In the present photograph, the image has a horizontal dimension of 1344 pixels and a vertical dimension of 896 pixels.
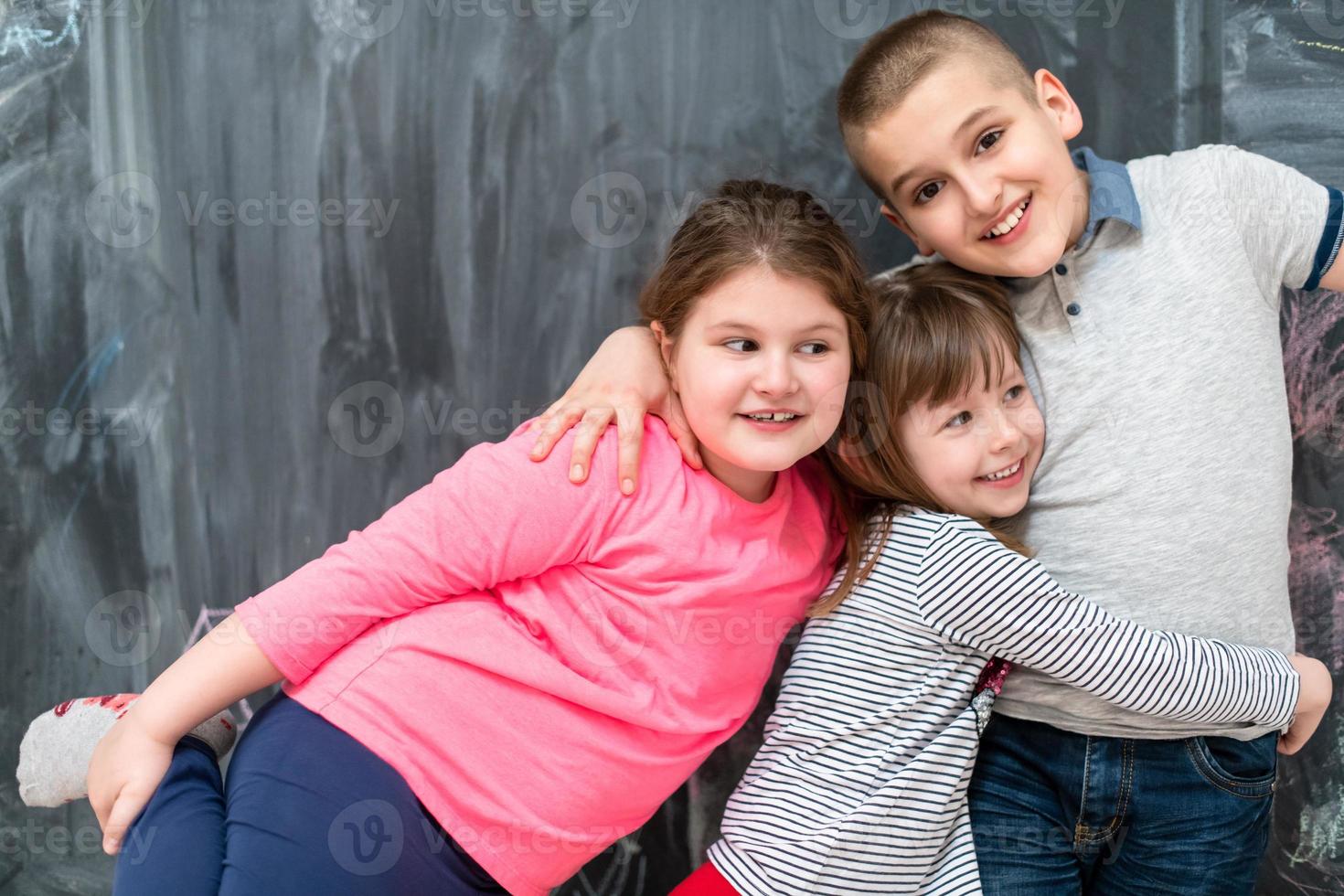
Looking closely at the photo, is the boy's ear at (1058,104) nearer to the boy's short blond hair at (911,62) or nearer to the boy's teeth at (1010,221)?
the boy's short blond hair at (911,62)

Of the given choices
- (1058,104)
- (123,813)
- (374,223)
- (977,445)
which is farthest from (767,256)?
(123,813)

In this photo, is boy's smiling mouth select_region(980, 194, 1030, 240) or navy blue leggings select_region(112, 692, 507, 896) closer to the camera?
navy blue leggings select_region(112, 692, 507, 896)

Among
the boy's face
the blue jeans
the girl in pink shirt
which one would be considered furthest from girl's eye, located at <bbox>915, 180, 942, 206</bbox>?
the blue jeans

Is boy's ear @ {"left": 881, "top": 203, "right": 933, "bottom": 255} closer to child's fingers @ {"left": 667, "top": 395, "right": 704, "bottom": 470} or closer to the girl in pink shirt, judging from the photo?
the girl in pink shirt

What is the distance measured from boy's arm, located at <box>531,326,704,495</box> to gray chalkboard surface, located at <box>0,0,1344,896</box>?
139 mm

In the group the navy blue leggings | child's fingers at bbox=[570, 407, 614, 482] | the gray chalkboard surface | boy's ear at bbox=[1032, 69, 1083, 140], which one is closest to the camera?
the navy blue leggings

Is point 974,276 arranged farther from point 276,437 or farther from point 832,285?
point 276,437

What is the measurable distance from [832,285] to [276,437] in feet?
2.42

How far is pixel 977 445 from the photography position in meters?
1.02

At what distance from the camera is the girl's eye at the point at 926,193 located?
1062 mm

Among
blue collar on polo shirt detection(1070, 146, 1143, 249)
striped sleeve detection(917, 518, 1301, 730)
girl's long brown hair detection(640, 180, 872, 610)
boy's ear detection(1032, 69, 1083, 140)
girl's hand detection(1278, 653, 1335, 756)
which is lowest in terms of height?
girl's hand detection(1278, 653, 1335, 756)

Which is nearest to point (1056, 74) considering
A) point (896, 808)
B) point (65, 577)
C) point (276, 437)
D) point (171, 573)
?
point (896, 808)

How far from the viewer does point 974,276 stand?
111 centimetres

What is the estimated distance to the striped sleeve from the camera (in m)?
0.97
